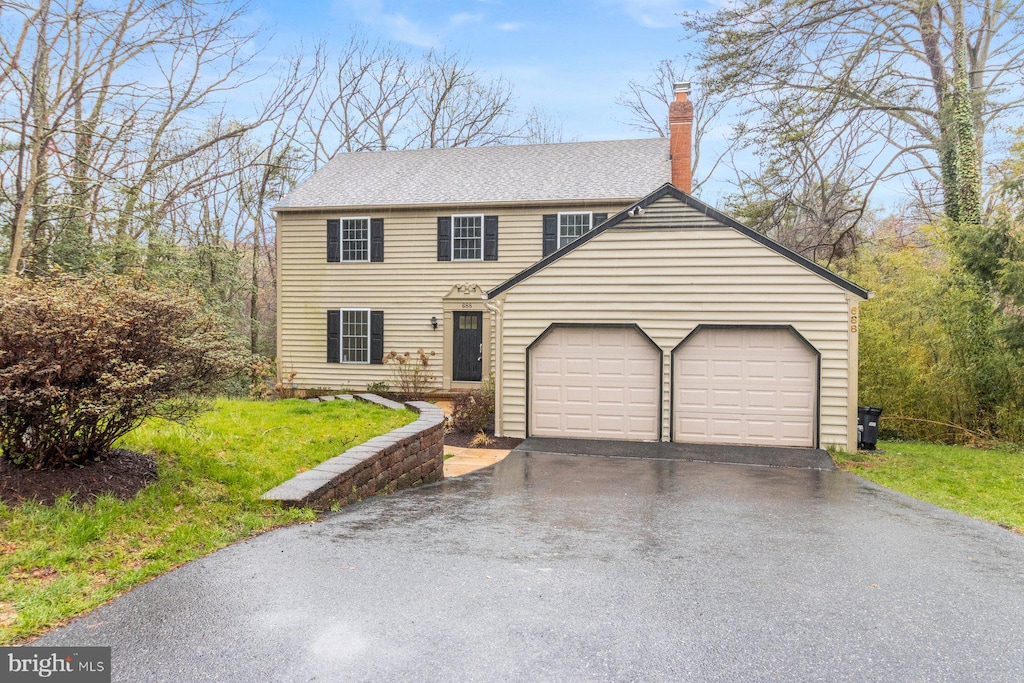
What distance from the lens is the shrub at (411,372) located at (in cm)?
1642

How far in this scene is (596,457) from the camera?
9.75 meters

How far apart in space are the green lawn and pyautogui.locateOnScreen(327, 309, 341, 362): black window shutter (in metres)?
12.2

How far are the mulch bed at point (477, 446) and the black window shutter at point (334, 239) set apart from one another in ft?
24.9

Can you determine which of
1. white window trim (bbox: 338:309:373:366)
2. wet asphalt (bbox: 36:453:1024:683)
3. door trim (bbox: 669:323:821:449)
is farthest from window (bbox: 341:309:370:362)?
wet asphalt (bbox: 36:453:1024:683)

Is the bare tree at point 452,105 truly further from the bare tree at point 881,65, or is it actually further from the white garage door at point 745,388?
the white garage door at point 745,388

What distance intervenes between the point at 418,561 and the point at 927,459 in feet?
30.5

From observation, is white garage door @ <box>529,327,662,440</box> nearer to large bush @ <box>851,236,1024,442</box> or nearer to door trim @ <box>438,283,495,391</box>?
large bush @ <box>851,236,1024,442</box>

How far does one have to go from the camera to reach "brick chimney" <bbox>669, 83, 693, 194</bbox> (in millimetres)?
16772

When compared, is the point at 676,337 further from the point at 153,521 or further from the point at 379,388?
the point at 379,388

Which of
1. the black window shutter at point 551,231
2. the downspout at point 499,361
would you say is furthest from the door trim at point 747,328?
the black window shutter at point 551,231

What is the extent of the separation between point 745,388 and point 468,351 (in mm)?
7769

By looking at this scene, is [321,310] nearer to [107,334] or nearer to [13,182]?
[13,182]

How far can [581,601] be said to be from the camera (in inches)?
153

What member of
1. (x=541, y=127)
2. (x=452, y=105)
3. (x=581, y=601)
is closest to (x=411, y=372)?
(x=581, y=601)
